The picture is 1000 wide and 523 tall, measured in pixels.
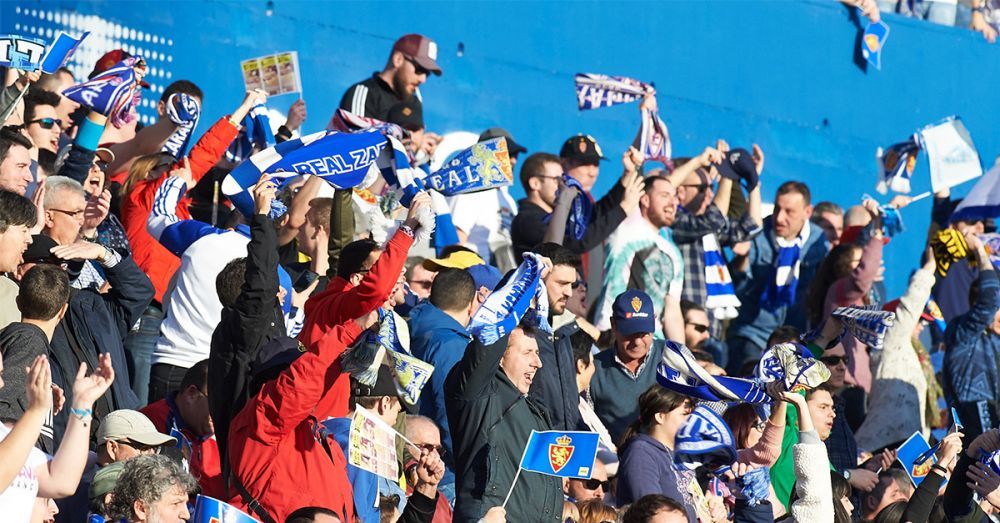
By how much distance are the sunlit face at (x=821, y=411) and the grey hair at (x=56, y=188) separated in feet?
12.0

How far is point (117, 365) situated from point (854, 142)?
10.8 m

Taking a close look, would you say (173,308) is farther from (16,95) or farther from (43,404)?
(43,404)

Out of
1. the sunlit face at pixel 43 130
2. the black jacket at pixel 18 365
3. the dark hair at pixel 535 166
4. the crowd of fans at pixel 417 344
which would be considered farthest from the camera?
the dark hair at pixel 535 166

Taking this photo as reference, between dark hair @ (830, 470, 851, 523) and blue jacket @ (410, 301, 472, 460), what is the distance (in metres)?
1.85

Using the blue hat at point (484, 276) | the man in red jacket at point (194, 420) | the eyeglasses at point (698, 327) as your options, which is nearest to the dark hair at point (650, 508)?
the man in red jacket at point (194, 420)

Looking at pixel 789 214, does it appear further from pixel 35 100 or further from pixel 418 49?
pixel 35 100

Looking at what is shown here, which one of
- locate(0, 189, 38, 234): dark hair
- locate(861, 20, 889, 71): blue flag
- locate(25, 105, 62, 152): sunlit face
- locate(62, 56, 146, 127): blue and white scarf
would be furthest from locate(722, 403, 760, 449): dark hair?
locate(861, 20, 889, 71): blue flag

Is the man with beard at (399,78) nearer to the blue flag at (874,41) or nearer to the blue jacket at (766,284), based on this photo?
the blue jacket at (766,284)

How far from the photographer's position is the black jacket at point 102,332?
6770 millimetres

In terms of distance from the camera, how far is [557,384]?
295 inches

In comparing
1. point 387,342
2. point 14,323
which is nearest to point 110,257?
point 14,323

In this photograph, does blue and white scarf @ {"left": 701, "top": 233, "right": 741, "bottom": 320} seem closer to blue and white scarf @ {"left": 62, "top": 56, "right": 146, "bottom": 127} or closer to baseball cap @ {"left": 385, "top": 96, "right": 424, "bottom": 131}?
baseball cap @ {"left": 385, "top": 96, "right": 424, "bottom": 131}

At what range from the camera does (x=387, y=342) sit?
21.1 feet

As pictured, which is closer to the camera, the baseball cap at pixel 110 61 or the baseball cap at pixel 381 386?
the baseball cap at pixel 381 386
